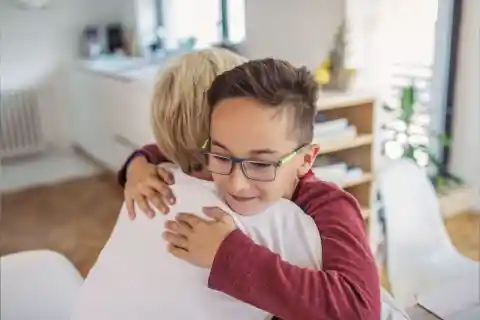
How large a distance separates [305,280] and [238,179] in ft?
0.30

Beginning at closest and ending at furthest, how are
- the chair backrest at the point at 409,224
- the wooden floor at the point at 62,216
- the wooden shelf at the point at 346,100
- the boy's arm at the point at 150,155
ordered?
the boy's arm at the point at 150,155
the wooden shelf at the point at 346,100
the chair backrest at the point at 409,224
the wooden floor at the point at 62,216

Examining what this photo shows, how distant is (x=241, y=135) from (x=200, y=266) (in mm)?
114

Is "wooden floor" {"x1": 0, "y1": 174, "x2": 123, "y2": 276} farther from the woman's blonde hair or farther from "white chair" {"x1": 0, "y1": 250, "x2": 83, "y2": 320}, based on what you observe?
the woman's blonde hair

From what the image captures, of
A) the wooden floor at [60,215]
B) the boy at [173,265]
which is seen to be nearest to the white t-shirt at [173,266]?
the boy at [173,265]

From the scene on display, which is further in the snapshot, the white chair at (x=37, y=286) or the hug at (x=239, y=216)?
the white chair at (x=37, y=286)

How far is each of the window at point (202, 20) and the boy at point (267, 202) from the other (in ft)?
0.77

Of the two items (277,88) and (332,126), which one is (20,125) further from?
(277,88)

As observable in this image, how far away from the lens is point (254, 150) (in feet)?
1.30

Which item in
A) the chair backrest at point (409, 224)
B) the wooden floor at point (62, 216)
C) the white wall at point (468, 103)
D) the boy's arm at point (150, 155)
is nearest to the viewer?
the white wall at point (468, 103)

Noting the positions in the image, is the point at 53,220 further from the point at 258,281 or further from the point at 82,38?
the point at 258,281

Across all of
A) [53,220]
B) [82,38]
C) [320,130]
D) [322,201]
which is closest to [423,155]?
[320,130]

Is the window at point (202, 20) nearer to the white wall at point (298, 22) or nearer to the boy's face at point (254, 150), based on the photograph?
the white wall at point (298, 22)

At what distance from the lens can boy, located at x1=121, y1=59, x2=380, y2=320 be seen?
38cm

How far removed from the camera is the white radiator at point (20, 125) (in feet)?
2.89
